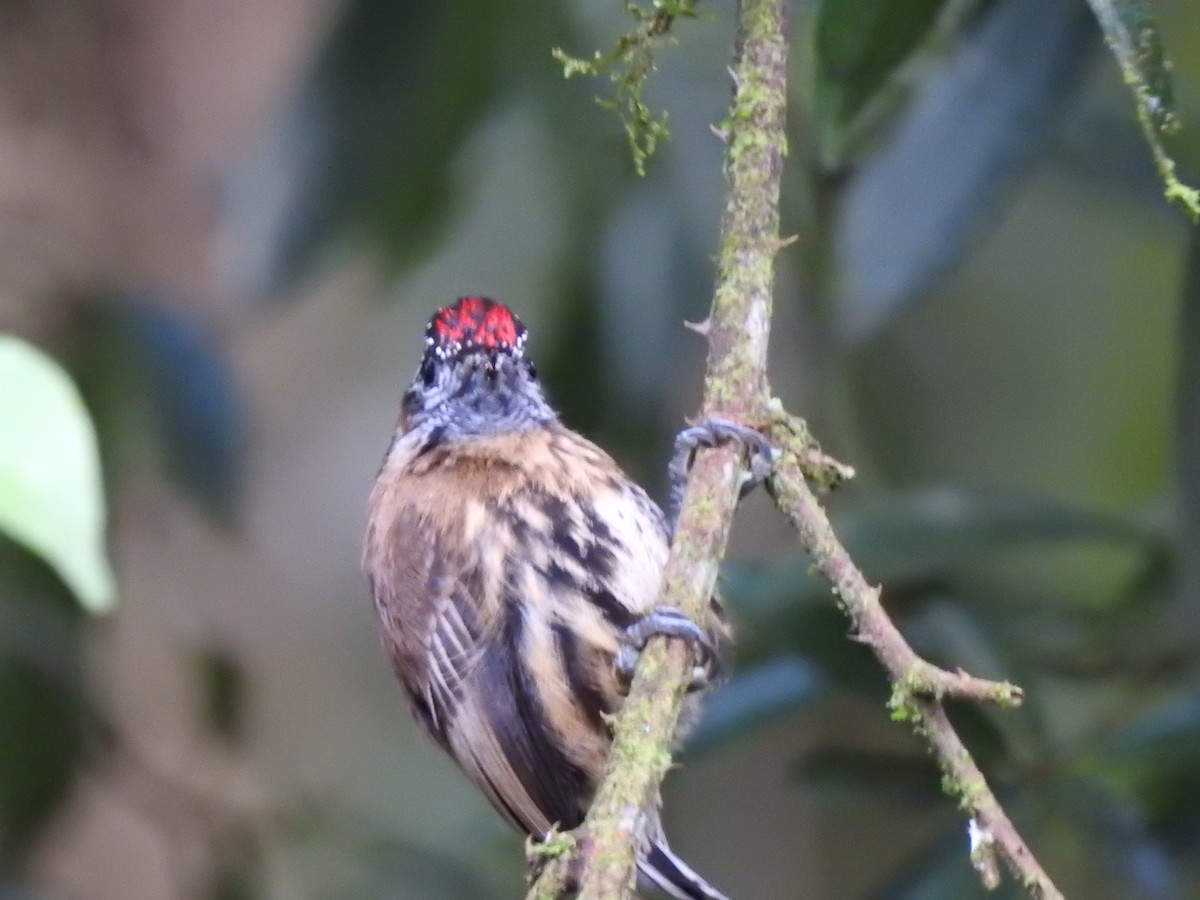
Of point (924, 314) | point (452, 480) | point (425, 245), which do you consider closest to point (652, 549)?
point (452, 480)

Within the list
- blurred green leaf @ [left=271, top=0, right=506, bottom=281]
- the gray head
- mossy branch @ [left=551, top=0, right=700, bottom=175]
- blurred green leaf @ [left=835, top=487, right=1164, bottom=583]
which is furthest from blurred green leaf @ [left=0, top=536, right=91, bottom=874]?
mossy branch @ [left=551, top=0, right=700, bottom=175]

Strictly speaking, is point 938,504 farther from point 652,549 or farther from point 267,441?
point 267,441

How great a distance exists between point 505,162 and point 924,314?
1131mm

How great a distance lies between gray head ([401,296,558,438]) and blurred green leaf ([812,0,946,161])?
547mm

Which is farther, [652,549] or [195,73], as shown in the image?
[195,73]

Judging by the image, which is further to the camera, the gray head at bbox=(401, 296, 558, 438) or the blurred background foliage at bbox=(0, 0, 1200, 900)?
the blurred background foliage at bbox=(0, 0, 1200, 900)

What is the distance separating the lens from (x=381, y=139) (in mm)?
2734

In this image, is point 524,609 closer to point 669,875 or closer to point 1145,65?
point 669,875

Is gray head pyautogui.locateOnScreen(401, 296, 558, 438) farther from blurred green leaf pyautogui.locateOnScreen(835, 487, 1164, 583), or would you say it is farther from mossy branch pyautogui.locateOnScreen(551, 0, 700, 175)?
blurred green leaf pyautogui.locateOnScreen(835, 487, 1164, 583)

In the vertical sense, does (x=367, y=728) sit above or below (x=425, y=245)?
above

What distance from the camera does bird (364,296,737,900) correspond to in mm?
1984

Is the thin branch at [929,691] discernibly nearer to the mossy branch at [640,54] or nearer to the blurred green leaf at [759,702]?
the mossy branch at [640,54]

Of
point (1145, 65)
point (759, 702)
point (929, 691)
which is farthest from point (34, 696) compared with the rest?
point (1145, 65)

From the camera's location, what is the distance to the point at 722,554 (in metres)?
1.41
